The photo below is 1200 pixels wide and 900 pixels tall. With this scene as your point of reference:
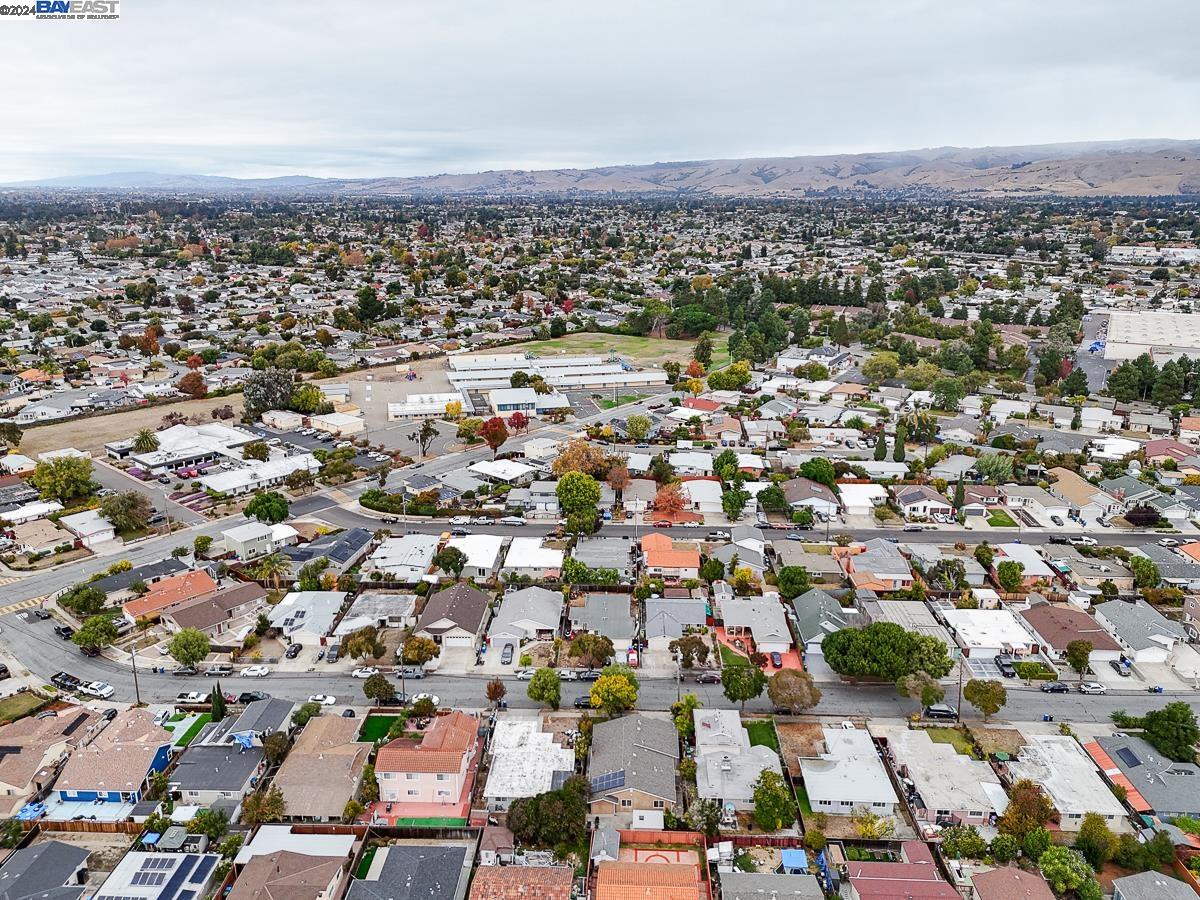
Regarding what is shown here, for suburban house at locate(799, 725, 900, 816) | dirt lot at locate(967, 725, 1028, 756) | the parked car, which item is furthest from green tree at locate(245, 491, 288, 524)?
dirt lot at locate(967, 725, 1028, 756)

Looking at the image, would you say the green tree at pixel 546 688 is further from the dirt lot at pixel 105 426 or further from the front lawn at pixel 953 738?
the dirt lot at pixel 105 426

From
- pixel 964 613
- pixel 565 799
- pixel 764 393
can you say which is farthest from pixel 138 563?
pixel 764 393

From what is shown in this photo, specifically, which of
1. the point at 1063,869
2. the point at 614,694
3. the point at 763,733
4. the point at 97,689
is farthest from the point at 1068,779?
the point at 97,689

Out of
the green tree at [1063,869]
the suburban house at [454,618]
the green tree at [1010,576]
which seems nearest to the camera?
the green tree at [1063,869]

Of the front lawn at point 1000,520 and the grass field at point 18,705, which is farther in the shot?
the front lawn at point 1000,520

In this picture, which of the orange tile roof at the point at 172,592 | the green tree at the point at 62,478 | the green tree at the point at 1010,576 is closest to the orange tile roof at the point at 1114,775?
the green tree at the point at 1010,576

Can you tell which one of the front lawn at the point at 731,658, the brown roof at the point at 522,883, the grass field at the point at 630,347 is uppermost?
the grass field at the point at 630,347

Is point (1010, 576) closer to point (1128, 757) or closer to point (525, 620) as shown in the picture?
point (1128, 757)

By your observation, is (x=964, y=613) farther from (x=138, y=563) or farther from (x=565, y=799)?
(x=138, y=563)
